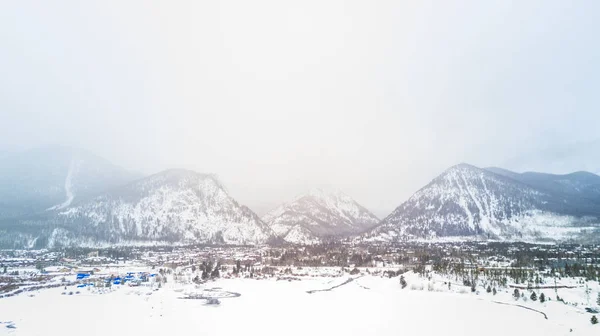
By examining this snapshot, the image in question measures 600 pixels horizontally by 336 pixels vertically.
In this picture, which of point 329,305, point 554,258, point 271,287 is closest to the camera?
point 329,305

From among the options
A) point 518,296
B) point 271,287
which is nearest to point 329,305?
point 271,287

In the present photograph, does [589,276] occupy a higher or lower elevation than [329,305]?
higher

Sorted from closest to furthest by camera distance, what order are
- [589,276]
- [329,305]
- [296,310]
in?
[296,310] < [329,305] < [589,276]

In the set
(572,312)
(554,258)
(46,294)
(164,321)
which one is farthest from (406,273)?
(46,294)

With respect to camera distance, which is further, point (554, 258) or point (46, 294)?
point (554, 258)

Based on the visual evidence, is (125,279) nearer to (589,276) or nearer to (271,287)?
(271,287)

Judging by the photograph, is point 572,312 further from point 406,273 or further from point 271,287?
point 271,287
